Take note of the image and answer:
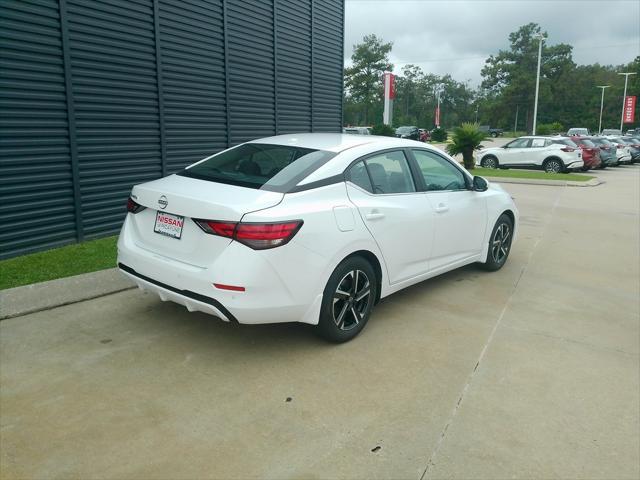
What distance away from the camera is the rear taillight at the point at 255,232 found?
11.3ft

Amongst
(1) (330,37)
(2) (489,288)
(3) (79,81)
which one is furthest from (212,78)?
(2) (489,288)

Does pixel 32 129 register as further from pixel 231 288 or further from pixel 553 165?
pixel 553 165

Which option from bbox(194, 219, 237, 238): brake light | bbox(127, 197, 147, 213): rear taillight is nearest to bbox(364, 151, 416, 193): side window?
bbox(194, 219, 237, 238): brake light

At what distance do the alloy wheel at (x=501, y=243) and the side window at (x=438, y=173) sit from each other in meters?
0.96

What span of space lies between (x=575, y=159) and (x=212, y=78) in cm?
1668

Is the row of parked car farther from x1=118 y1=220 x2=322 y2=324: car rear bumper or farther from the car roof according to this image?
x1=118 y1=220 x2=322 y2=324: car rear bumper

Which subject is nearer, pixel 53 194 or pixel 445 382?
pixel 445 382

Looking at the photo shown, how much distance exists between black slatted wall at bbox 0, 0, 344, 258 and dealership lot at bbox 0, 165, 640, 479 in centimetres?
226

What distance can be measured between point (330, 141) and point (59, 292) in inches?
111

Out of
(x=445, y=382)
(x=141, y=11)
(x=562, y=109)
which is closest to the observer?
(x=445, y=382)

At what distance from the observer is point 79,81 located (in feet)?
21.7

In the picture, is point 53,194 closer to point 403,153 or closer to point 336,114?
point 403,153

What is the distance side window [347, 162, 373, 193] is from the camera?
426 centimetres

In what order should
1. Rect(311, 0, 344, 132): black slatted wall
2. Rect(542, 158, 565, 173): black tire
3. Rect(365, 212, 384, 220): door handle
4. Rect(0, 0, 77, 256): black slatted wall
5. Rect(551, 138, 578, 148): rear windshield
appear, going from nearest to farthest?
Rect(365, 212, 384, 220): door handle
Rect(0, 0, 77, 256): black slatted wall
Rect(311, 0, 344, 132): black slatted wall
Rect(542, 158, 565, 173): black tire
Rect(551, 138, 578, 148): rear windshield
